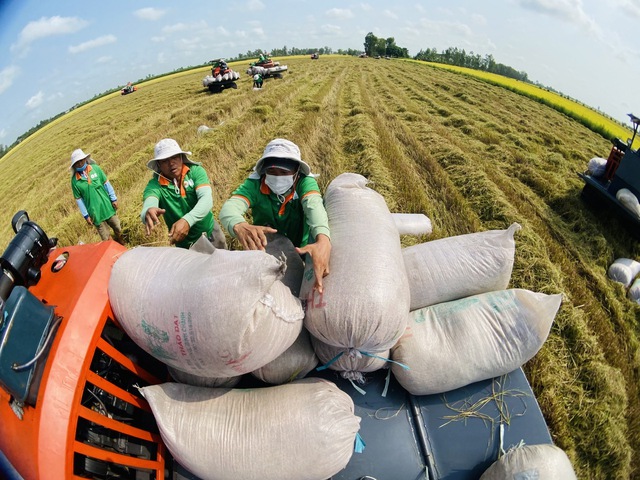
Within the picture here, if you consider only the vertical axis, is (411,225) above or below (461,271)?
below

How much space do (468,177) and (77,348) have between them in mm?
5695

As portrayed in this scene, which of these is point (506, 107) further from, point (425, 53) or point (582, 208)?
point (425, 53)

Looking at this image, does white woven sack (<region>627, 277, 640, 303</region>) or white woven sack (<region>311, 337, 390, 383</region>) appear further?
white woven sack (<region>627, 277, 640, 303</region>)

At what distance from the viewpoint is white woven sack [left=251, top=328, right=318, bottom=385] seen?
159cm

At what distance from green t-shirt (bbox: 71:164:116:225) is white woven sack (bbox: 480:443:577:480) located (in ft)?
15.2

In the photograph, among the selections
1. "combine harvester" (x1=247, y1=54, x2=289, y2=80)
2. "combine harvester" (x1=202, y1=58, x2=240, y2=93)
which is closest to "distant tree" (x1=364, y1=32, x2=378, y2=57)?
"combine harvester" (x1=247, y1=54, x2=289, y2=80)

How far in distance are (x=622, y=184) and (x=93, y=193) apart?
272 inches

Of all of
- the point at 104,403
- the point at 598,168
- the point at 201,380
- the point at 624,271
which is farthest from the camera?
the point at 598,168

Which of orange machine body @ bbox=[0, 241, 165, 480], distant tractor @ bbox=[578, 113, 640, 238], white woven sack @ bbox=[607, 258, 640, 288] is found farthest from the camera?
distant tractor @ bbox=[578, 113, 640, 238]

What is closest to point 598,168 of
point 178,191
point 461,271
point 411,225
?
point 411,225

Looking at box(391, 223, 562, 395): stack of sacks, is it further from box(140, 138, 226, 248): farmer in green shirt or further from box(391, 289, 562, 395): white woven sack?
box(140, 138, 226, 248): farmer in green shirt

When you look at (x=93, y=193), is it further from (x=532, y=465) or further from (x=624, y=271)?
(x=624, y=271)

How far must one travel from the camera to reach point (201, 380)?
5.04ft

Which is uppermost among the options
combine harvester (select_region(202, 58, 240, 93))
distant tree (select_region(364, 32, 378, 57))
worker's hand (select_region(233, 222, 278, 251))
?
distant tree (select_region(364, 32, 378, 57))
